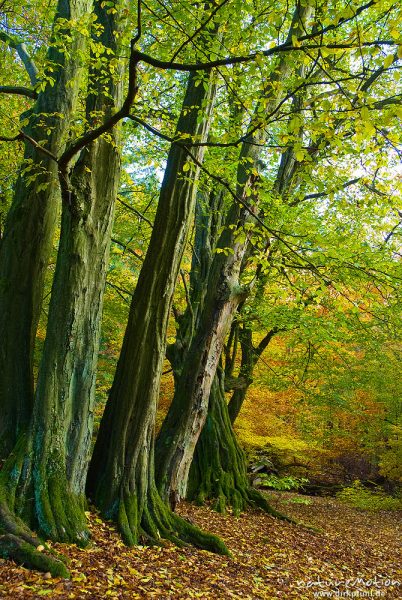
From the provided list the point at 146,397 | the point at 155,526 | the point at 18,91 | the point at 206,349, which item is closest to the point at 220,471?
the point at 206,349

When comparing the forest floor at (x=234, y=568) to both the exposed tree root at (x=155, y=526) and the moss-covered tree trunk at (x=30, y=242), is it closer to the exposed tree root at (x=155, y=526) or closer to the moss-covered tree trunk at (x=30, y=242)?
the exposed tree root at (x=155, y=526)

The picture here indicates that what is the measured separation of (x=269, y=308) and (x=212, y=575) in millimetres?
6054

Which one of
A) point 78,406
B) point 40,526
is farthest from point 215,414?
point 40,526

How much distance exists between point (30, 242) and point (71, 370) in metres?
1.86

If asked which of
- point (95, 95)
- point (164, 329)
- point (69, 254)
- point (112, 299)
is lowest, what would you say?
point (164, 329)

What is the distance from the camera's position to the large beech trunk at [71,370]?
4.54 meters

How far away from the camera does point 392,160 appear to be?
10.8 m

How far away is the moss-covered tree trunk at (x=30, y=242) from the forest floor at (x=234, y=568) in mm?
1850

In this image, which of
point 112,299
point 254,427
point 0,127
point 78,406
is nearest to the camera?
Answer: point 78,406

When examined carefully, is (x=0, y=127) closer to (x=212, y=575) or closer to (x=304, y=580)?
(x=212, y=575)

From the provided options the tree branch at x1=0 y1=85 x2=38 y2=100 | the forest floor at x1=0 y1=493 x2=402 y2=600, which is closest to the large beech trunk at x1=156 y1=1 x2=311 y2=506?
the forest floor at x1=0 y1=493 x2=402 y2=600

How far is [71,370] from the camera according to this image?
5.04 m

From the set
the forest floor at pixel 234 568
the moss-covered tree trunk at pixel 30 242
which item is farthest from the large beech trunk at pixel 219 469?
the moss-covered tree trunk at pixel 30 242

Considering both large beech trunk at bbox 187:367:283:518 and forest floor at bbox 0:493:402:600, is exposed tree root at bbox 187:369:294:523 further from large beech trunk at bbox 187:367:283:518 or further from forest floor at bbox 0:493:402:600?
forest floor at bbox 0:493:402:600
